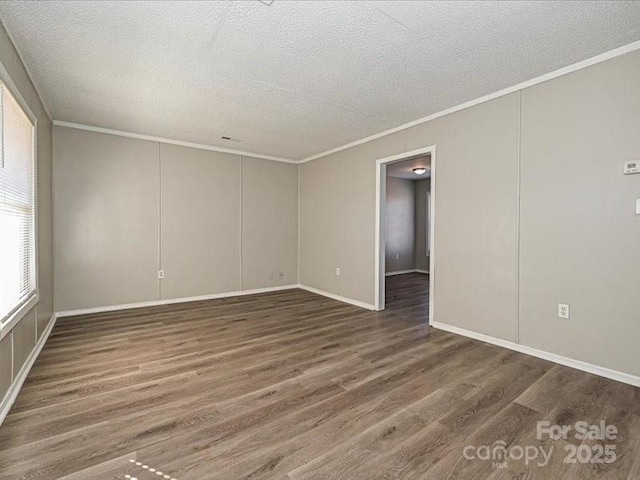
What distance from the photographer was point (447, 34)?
2.18 m

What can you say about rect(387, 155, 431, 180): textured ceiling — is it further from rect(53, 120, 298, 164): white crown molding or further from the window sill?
the window sill

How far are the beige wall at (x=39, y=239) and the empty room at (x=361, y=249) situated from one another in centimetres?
4

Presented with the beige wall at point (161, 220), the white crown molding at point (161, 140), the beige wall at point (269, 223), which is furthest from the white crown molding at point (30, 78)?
the beige wall at point (269, 223)

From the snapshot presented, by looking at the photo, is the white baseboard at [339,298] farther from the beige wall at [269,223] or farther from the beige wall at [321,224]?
the beige wall at [269,223]

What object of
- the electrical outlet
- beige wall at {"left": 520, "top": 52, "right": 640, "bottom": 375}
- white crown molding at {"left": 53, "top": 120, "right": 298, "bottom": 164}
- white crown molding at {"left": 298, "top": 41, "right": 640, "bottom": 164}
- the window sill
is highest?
white crown molding at {"left": 53, "top": 120, "right": 298, "bottom": 164}

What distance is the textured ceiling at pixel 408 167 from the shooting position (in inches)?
240

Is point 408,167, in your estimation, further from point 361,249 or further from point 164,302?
point 164,302

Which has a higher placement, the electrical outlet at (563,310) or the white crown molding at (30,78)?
the white crown molding at (30,78)

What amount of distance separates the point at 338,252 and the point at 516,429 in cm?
362

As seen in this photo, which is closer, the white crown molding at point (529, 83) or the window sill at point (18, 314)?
the window sill at point (18, 314)

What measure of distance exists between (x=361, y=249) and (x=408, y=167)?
2.87 metres

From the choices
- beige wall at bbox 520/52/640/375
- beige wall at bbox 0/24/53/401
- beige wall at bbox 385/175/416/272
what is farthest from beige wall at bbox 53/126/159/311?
beige wall at bbox 385/175/416/272

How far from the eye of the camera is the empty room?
173 cm

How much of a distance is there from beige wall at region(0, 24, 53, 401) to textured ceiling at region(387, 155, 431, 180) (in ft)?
16.2
